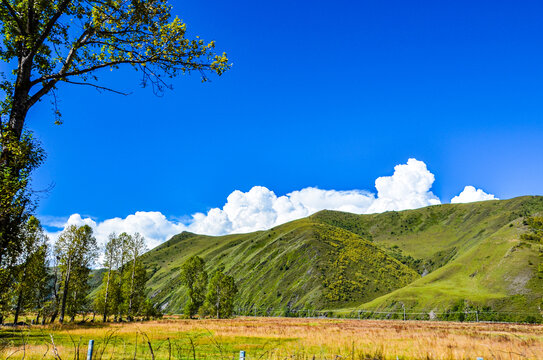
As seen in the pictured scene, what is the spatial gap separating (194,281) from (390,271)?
88.3 metres

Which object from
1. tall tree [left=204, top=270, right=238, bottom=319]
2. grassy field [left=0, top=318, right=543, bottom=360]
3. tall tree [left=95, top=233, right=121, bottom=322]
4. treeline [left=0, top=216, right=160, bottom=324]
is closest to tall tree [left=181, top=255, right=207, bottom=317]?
tall tree [left=204, top=270, right=238, bottom=319]

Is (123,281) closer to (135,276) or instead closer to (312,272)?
(135,276)

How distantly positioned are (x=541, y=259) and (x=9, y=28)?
10136 cm

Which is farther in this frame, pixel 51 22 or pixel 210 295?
pixel 210 295

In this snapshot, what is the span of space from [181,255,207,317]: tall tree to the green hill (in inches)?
803

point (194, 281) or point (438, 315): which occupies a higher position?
point (194, 281)

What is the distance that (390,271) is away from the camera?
5438 inches

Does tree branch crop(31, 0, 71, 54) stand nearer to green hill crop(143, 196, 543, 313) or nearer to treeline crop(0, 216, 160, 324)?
treeline crop(0, 216, 160, 324)

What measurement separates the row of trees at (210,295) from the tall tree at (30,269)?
36722 mm

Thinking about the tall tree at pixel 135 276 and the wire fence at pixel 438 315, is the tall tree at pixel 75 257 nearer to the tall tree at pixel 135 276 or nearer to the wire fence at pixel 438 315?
the tall tree at pixel 135 276

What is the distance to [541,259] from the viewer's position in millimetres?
76375

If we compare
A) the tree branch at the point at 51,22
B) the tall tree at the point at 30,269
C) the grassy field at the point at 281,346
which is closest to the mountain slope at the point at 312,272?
the tall tree at the point at 30,269

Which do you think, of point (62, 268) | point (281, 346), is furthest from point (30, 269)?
point (281, 346)

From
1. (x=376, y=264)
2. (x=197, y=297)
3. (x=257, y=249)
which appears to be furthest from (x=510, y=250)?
(x=257, y=249)
